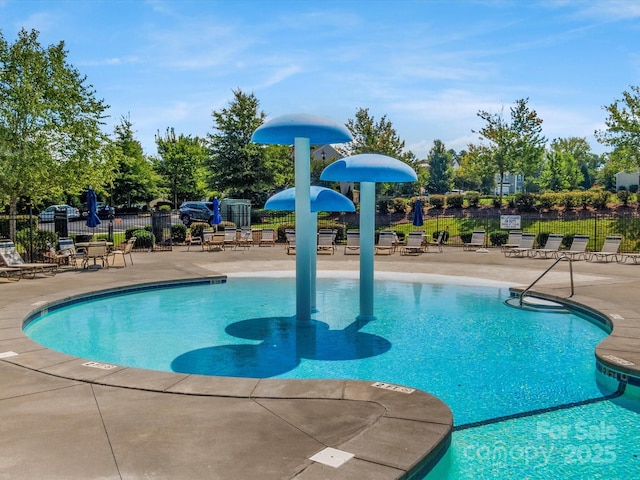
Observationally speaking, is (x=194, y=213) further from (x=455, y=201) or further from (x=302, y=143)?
(x=302, y=143)

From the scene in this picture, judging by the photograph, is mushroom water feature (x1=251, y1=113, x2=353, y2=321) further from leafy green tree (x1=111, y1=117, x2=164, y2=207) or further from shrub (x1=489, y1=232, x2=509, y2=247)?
leafy green tree (x1=111, y1=117, x2=164, y2=207)

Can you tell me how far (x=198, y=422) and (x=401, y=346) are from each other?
492 cm

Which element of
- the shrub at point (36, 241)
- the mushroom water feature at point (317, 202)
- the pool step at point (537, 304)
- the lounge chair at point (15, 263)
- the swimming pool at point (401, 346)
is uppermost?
the mushroom water feature at point (317, 202)

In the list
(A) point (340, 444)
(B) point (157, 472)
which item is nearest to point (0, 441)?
(B) point (157, 472)

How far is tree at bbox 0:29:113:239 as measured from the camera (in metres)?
19.4

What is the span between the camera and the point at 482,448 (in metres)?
5.34

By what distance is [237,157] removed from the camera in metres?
41.2

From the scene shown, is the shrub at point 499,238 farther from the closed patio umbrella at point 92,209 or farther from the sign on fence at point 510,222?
the closed patio umbrella at point 92,209

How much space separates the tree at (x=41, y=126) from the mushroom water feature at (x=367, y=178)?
13867mm

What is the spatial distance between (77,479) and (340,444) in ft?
6.88

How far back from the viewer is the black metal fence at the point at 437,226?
21.5 meters

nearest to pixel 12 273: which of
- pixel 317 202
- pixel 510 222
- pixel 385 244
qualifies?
pixel 317 202

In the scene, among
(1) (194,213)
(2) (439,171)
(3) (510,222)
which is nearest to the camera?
(3) (510,222)

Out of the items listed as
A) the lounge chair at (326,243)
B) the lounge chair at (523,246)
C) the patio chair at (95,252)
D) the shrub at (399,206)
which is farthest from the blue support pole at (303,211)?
the shrub at (399,206)
